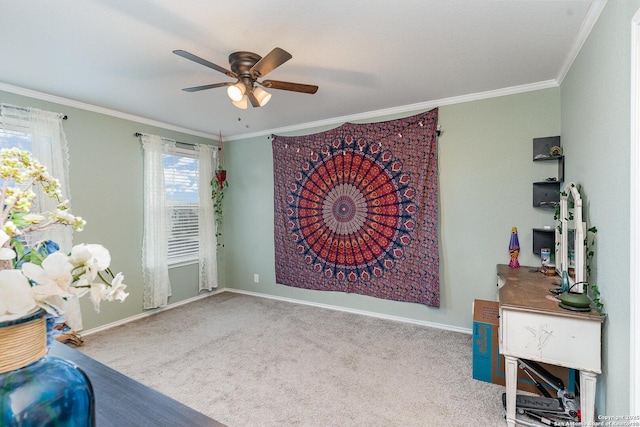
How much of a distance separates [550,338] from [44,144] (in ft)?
14.3

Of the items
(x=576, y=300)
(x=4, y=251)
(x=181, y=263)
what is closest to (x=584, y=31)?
(x=576, y=300)

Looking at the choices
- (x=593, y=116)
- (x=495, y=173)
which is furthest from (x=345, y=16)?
(x=495, y=173)

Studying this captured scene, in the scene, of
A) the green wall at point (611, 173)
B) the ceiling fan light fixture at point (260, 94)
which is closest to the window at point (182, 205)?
the ceiling fan light fixture at point (260, 94)

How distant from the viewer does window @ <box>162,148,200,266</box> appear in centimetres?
397

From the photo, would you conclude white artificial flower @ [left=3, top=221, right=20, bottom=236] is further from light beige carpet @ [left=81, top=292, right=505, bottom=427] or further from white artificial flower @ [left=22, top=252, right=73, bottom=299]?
light beige carpet @ [left=81, top=292, right=505, bottom=427]

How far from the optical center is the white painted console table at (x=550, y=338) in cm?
157

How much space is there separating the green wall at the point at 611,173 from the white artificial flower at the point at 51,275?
1.98 metres

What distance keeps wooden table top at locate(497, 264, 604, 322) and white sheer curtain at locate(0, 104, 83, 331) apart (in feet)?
11.6

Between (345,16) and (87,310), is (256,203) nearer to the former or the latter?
(87,310)

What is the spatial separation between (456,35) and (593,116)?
974mm

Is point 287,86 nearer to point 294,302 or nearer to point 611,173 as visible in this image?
point 611,173

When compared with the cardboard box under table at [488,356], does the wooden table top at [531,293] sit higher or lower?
higher

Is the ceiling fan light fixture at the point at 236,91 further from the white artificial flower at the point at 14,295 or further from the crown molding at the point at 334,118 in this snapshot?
the crown molding at the point at 334,118

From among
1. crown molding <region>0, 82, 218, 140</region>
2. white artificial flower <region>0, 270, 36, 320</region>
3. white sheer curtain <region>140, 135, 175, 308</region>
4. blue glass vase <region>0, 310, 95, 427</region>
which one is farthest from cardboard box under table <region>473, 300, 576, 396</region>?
crown molding <region>0, 82, 218, 140</region>
